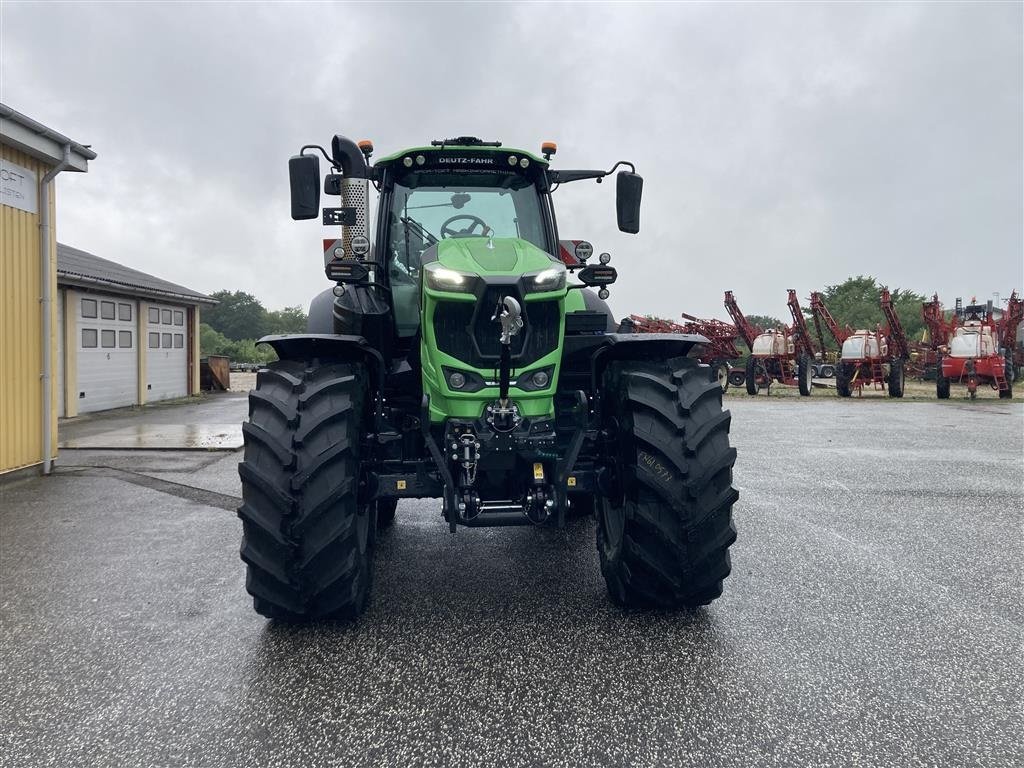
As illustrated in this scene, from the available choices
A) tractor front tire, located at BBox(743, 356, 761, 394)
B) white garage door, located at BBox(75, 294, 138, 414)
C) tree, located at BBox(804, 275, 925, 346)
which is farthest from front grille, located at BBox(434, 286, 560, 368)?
tree, located at BBox(804, 275, 925, 346)

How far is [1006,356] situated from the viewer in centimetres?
2055

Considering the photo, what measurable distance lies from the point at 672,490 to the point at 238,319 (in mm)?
78950

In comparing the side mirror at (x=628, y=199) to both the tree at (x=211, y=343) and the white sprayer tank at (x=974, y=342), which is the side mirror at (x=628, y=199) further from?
the tree at (x=211, y=343)

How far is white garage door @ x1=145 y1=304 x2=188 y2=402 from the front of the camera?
16.4 meters

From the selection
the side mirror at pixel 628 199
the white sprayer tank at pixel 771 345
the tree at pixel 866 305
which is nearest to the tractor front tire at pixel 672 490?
the side mirror at pixel 628 199

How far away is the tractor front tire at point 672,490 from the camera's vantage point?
319 centimetres

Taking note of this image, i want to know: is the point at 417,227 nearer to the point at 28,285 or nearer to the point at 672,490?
the point at 672,490

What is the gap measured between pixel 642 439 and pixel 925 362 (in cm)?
2506

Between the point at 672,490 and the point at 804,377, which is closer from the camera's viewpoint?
the point at 672,490

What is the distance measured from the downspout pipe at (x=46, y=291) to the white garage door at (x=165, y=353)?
29.9 feet

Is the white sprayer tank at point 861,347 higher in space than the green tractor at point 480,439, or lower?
higher

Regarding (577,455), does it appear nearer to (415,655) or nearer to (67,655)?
(415,655)

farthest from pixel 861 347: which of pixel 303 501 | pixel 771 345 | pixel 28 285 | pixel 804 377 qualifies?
pixel 303 501

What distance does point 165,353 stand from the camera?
17219 mm
